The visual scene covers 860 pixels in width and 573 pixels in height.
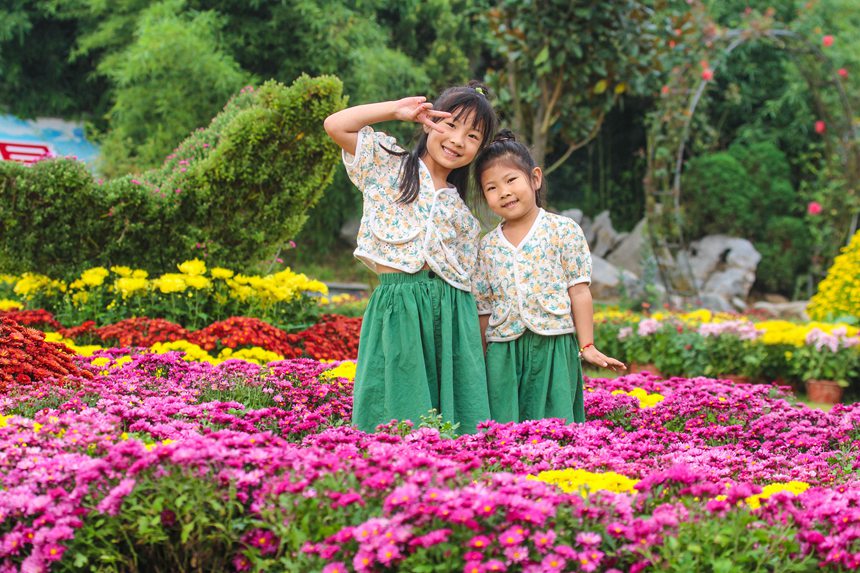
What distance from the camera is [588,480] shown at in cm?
243

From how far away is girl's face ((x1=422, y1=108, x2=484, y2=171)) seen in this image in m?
3.33

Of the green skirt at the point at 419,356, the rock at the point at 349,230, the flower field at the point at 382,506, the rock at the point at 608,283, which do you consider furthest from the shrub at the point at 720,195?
the flower field at the point at 382,506

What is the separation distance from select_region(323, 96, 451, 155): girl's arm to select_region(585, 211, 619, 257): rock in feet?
36.4

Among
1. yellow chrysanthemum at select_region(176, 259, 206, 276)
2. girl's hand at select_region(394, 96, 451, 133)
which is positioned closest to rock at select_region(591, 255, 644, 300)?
yellow chrysanthemum at select_region(176, 259, 206, 276)

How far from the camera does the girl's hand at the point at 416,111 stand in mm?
3201

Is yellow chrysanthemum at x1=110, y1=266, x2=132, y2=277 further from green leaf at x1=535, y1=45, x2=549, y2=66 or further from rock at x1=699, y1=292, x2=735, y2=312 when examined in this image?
rock at x1=699, y1=292, x2=735, y2=312

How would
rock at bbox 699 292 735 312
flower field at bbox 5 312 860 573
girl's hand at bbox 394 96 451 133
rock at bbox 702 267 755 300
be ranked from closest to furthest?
flower field at bbox 5 312 860 573 → girl's hand at bbox 394 96 451 133 → rock at bbox 699 292 735 312 → rock at bbox 702 267 755 300

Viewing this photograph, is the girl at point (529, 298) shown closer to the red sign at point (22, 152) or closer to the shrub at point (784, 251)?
the red sign at point (22, 152)

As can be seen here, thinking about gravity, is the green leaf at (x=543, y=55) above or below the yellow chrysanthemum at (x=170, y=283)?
above

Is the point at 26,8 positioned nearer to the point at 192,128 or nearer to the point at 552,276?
the point at 192,128

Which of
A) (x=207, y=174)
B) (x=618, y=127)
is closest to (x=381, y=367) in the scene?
(x=207, y=174)

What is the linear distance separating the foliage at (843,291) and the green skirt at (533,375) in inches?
176

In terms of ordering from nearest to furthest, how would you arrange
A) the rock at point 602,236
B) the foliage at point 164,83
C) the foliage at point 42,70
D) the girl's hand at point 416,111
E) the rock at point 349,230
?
the girl's hand at point 416,111 < the foliage at point 164,83 < the foliage at point 42,70 < the rock at point 602,236 < the rock at point 349,230

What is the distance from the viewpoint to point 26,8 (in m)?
14.1
